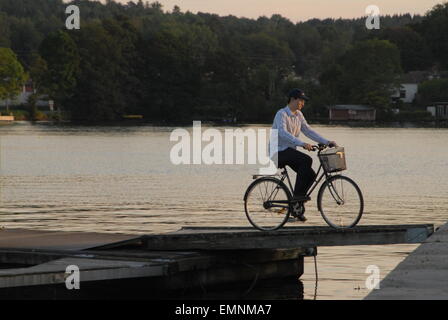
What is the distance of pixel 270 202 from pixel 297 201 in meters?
0.46

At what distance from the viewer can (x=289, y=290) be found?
20.0m

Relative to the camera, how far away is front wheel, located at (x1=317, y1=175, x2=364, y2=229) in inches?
720

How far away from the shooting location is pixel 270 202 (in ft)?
61.2

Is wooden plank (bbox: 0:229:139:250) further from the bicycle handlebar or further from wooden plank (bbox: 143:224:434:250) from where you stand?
the bicycle handlebar

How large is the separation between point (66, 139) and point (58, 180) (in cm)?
5790

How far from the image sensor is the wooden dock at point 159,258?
17.4m

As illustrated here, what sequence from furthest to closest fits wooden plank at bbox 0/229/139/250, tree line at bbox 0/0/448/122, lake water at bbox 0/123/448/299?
tree line at bbox 0/0/448/122, lake water at bbox 0/123/448/299, wooden plank at bbox 0/229/139/250

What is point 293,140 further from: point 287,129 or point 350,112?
point 350,112

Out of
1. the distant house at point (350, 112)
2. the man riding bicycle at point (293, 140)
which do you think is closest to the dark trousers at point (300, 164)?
the man riding bicycle at point (293, 140)

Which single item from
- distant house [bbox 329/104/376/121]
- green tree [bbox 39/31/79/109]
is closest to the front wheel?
green tree [bbox 39/31/79/109]

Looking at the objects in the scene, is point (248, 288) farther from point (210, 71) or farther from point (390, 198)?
point (210, 71)

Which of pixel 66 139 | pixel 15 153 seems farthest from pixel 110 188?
pixel 66 139

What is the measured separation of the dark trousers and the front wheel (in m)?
0.29

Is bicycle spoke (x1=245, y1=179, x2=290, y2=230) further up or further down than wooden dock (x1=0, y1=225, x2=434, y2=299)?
further up
